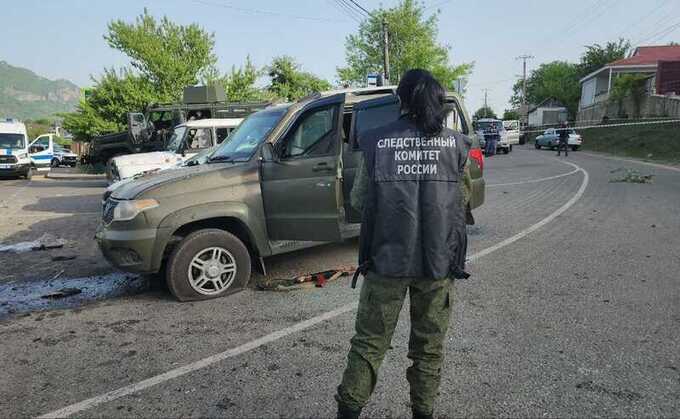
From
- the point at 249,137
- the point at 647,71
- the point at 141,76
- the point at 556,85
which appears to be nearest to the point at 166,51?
the point at 141,76

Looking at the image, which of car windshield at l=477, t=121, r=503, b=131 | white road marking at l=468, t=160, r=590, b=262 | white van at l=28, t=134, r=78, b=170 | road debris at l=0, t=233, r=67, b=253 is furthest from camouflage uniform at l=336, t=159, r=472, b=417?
car windshield at l=477, t=121, r=503, b=131

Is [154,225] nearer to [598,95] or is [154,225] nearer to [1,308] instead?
[1,308]

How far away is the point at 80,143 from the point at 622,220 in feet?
96.1

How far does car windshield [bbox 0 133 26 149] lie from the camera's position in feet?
65.9

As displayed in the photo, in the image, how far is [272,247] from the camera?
479 cm

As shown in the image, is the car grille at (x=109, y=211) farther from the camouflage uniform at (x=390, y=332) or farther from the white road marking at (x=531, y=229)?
the white road marking at (x=531, y=229)

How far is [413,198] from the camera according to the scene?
2158 millimetres

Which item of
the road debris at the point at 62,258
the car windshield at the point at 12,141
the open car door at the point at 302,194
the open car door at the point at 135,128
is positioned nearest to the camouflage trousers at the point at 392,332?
the open car door at the point at 302,194

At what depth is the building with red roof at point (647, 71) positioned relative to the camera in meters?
28.7

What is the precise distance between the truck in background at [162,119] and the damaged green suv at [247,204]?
9415 millimetres

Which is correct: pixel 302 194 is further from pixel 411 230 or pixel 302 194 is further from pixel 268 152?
pixel 411 230

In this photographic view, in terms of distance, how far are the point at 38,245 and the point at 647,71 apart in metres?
47.4

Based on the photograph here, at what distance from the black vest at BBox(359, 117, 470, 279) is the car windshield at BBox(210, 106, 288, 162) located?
2862mm

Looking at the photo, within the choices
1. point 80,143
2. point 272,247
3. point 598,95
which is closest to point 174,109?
point 272,247
